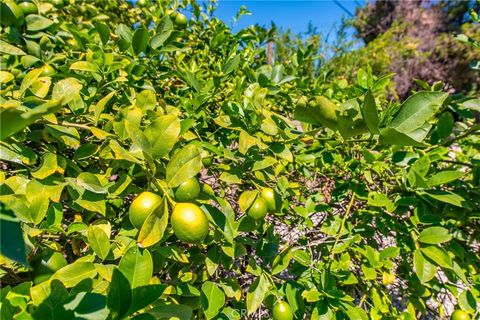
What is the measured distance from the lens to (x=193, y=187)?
22.1 inches

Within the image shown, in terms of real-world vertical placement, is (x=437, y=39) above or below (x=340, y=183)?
above

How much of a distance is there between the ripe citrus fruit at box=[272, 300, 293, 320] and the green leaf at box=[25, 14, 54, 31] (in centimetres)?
113

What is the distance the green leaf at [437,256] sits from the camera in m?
0.83

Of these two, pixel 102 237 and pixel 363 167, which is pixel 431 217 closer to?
pixel 363 167

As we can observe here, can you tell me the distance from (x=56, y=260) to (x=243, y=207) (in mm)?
384

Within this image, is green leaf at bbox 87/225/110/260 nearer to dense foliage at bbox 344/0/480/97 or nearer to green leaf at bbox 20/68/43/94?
green leaf at bbox 20/68/43/94

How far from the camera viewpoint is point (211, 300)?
677 millimetres

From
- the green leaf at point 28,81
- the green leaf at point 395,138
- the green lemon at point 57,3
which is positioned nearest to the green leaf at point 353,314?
the green leaf at point 395,138

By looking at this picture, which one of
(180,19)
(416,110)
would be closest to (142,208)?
(416,110)

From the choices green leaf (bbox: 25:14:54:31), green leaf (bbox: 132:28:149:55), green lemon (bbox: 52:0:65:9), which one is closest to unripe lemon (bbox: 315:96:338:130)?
green leaf (bbox: 132:28:149:55)

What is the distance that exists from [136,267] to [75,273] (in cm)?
15

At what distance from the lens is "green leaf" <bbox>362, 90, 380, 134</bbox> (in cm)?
49

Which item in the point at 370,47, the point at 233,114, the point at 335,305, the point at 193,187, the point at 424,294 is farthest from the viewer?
the point at 370,47

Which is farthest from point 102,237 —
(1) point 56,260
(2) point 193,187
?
(2) point 193,187
